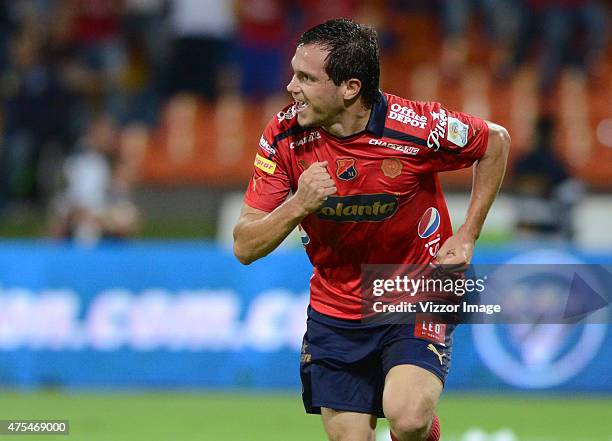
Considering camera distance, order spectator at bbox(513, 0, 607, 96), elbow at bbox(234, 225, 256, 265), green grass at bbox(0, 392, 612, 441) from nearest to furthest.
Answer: elbow at bbox(234, 225, 256, 265) < green grass at bbox(0, 392, 612, 441) < spectator at bbox(513, 0, 607, 96)

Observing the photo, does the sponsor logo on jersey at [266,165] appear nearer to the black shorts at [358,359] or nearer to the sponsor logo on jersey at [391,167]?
the sponsor logo on jersey at [391,167]

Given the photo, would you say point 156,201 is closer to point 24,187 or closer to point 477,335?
point 24,187

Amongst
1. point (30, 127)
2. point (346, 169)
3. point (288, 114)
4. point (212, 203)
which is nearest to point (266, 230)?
point (346, 169)

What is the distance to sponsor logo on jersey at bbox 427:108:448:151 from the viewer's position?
18.9 ft

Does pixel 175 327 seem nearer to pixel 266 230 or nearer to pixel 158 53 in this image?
pixel 266 230

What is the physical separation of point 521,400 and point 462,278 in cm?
449

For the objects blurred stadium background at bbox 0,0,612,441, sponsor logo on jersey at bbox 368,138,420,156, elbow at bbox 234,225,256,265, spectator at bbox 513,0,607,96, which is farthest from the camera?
spectator at bbox 513,0,607,96

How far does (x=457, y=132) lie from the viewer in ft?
19.0

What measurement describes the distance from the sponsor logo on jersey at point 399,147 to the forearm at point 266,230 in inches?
22.7

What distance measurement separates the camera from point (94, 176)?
12.9 m

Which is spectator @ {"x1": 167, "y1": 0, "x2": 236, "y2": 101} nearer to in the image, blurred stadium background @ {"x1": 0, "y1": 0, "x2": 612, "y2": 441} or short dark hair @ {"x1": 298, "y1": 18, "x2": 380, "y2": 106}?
blurred stadium background @ {"x1": 0, "y1": 0, "x2": 612, "y2": 441}

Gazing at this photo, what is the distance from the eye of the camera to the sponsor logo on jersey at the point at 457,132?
5789mm

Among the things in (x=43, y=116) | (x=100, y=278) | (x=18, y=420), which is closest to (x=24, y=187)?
(x=43, y=116)

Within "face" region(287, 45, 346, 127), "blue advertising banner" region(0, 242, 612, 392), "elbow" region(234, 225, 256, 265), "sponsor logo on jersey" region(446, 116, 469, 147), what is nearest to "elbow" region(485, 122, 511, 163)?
"sponsor logo on jersey" region(446, 116, 469, 147)
